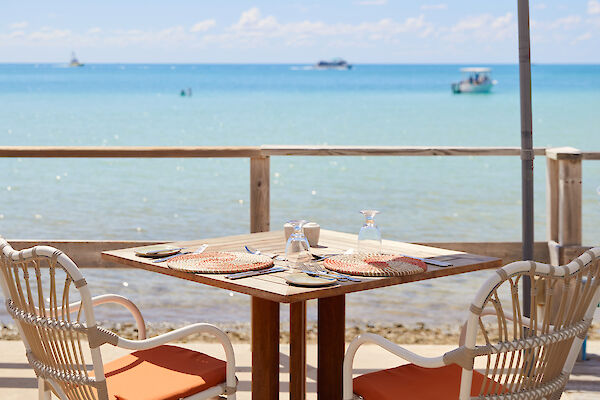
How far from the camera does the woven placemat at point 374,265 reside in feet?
7.50

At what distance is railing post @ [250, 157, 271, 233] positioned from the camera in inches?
144

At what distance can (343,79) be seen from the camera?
5619 centimetres

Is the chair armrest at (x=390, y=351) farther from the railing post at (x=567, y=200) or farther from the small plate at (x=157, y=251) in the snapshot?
the railing post at (x=567, y=200)

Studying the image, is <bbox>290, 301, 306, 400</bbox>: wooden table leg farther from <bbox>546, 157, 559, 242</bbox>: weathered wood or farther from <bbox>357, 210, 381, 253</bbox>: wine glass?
<bbox>546, 157, 559, 242</bbox>: weathered wood

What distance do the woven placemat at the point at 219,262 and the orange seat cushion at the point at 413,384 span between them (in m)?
0.45

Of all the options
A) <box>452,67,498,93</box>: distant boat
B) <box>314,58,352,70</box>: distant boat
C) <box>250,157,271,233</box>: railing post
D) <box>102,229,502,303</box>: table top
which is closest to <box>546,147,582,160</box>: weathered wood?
<box>102,229,502,303</box>: table top

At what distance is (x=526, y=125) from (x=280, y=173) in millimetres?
14166

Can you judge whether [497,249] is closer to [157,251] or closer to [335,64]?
[157,251]

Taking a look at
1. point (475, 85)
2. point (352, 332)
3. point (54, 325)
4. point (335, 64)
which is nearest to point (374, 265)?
point (54, 325)

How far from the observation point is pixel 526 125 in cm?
324

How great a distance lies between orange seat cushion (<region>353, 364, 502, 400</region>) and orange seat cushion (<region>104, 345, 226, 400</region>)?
409mm

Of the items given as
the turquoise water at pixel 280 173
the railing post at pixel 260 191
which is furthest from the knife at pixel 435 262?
the turquoise water at pixel 280 173
